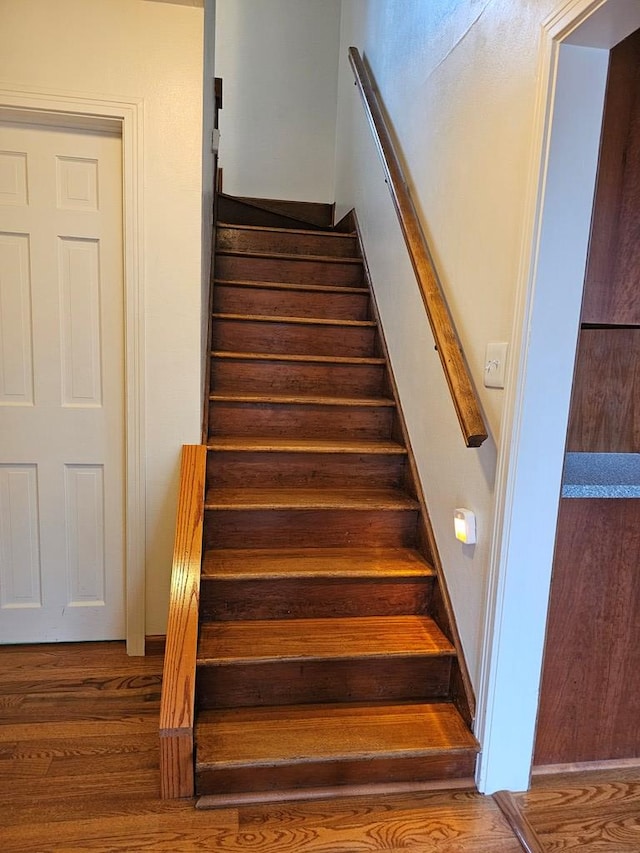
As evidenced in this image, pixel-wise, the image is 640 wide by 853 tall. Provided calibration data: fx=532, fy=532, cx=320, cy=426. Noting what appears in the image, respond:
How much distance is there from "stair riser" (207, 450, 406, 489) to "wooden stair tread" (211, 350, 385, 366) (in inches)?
20.2

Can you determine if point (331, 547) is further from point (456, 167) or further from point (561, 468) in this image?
point (456, 167)

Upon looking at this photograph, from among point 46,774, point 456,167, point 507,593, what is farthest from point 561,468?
point 46,774

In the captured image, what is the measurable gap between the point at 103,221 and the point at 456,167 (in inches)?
50.6

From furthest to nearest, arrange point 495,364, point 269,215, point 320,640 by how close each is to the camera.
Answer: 1. point 269,215
2. point 320,640
3. point 495,364

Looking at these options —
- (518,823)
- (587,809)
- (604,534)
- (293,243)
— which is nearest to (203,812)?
(518,823)

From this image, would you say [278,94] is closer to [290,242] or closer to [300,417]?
[290,242]

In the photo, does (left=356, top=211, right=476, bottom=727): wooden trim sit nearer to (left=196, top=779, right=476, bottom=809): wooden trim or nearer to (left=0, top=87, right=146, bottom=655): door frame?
(left=196, top=779, right=476, bottom=809): wooden trim

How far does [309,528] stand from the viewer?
198cm

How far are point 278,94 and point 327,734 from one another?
14.2ft

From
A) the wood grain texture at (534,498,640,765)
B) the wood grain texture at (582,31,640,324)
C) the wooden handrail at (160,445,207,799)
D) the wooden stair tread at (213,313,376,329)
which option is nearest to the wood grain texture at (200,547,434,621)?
the wooden handrail at (160,445,207,799)

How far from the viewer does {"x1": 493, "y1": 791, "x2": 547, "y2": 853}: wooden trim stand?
134cm

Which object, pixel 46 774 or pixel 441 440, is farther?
pixel 441 440

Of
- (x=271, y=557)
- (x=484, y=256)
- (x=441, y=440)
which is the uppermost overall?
(x=484, y=256)

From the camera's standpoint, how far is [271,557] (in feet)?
6.17
